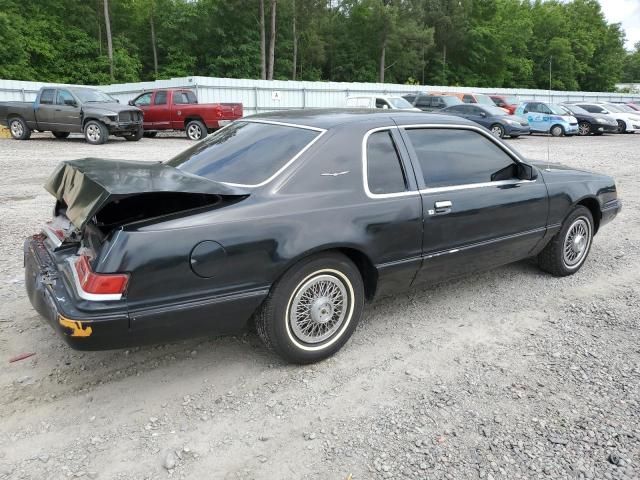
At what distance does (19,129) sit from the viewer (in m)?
17.0

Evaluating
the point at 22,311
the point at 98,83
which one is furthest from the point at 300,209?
the point at 98,83

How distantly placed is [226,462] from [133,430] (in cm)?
56

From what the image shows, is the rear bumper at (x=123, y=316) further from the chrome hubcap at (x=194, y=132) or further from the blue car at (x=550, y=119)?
the blue car at (x=550, y=119)

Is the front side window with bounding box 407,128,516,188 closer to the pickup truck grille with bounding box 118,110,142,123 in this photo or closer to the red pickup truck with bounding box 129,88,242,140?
the pickup truck grille with bounding box 118,110,142,123

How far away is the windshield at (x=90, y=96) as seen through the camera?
1596 cm

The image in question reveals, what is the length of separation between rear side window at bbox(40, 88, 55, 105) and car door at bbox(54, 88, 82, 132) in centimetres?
26

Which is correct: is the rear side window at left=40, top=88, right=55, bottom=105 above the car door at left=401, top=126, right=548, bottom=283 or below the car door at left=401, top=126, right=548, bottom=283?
above

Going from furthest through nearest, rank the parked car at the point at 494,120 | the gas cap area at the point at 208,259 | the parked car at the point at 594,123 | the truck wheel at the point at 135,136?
the parked car at the point at 594,123 → the parked car at the point at 494,120 → the truck wheel at the point at 135,136 → the gas cap area at the point at 208,259

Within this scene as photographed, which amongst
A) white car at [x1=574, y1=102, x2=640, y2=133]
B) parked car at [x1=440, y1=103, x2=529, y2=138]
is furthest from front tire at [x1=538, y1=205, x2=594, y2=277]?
white car at [x1=574, y1=102, x2=640, y2=133]

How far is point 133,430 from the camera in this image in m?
2.74

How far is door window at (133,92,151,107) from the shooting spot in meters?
18.9

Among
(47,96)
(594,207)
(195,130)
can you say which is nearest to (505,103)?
(195,130)

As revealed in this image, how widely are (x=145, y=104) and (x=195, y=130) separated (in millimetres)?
2377

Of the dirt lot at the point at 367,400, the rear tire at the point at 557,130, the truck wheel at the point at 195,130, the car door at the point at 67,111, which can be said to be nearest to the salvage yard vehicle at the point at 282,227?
the dirt lot at the point at 367,400
